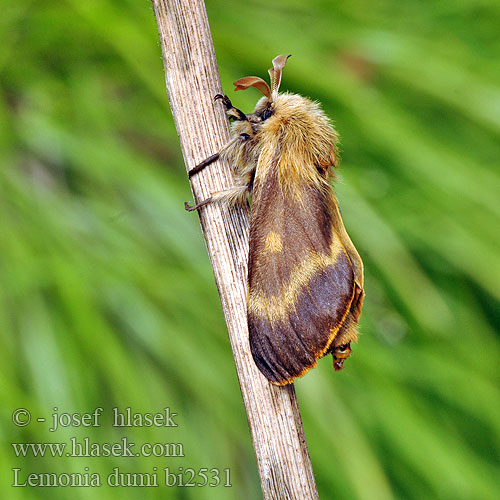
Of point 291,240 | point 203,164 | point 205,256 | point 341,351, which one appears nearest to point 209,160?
point 203,164

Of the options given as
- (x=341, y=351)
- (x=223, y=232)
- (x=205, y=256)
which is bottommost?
(x=205, y=256)

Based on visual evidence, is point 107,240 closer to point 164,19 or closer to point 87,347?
point 87,347

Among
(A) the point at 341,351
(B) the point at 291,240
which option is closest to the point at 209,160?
(B) the point at 291,240

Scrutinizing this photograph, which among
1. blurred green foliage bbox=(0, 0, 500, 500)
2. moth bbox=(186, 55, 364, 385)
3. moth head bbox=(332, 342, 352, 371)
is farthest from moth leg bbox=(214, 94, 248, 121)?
blurred green foliage bbox=(0, 0, 500, 500)

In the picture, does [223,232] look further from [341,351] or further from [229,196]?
[341,351]

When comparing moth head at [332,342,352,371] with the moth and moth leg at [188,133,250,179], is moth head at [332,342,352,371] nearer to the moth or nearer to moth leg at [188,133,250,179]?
the moth

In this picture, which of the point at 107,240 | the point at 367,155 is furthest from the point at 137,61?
the point at 367,155

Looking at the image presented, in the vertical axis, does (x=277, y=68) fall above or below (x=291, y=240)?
above

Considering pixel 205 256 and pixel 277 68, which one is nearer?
pixel 277 68
